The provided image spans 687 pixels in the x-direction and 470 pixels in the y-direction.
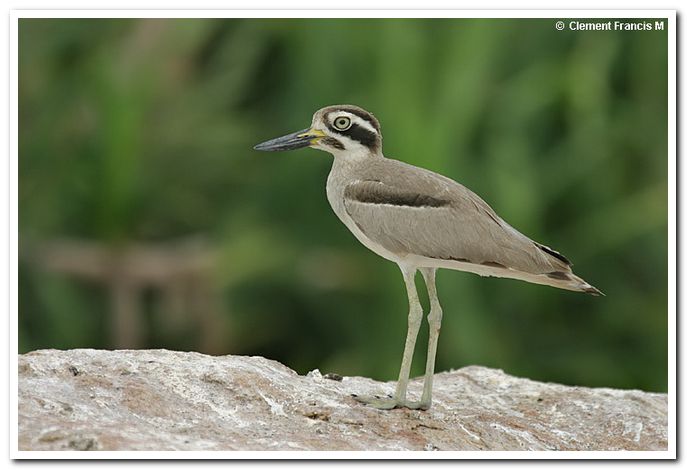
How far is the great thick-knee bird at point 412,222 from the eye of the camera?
6480 mm

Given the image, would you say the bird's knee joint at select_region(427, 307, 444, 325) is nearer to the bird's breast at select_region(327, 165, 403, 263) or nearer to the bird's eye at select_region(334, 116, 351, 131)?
the bird's breast at select_region(327, 165, 403, 263)

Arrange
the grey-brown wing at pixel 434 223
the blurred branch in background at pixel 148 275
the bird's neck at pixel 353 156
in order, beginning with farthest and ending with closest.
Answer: the blurred branch in background at pixel 148 275 < the bird's neck at pixel 353 156 < the grey-brown wing at pixel 434 223

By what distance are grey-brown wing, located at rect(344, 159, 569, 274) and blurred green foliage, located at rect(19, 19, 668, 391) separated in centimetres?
289

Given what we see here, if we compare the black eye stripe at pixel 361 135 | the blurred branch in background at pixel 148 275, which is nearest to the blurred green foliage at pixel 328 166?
the blurred branch in background at pixel 148 275

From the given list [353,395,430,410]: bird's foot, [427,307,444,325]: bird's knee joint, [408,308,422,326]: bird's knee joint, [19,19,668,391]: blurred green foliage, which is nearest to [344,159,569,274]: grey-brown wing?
[408,308,422,326]: bird's knee joint

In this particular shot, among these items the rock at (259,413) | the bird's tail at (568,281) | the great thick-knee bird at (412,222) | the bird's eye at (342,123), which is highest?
the bird's eye at (342,123)

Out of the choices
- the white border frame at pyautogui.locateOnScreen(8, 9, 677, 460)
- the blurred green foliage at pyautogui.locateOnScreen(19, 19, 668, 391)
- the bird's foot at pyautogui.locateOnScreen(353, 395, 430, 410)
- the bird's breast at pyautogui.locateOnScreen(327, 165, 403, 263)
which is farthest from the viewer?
the blurred green foliage at pyautogui.locateOnScreen(19, 19, 668, 391)

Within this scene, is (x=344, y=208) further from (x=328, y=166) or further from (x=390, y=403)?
(x=328, y=166)

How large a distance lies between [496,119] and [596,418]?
373cm

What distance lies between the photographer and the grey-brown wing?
6.48m

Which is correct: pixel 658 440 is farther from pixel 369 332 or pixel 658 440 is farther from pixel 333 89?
pixel 333 89

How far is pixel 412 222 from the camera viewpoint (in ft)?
21.6

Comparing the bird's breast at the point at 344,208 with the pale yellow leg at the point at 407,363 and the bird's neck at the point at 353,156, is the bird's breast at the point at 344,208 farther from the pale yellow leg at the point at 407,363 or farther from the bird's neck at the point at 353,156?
the pale yellow leg at the point at 407,363
